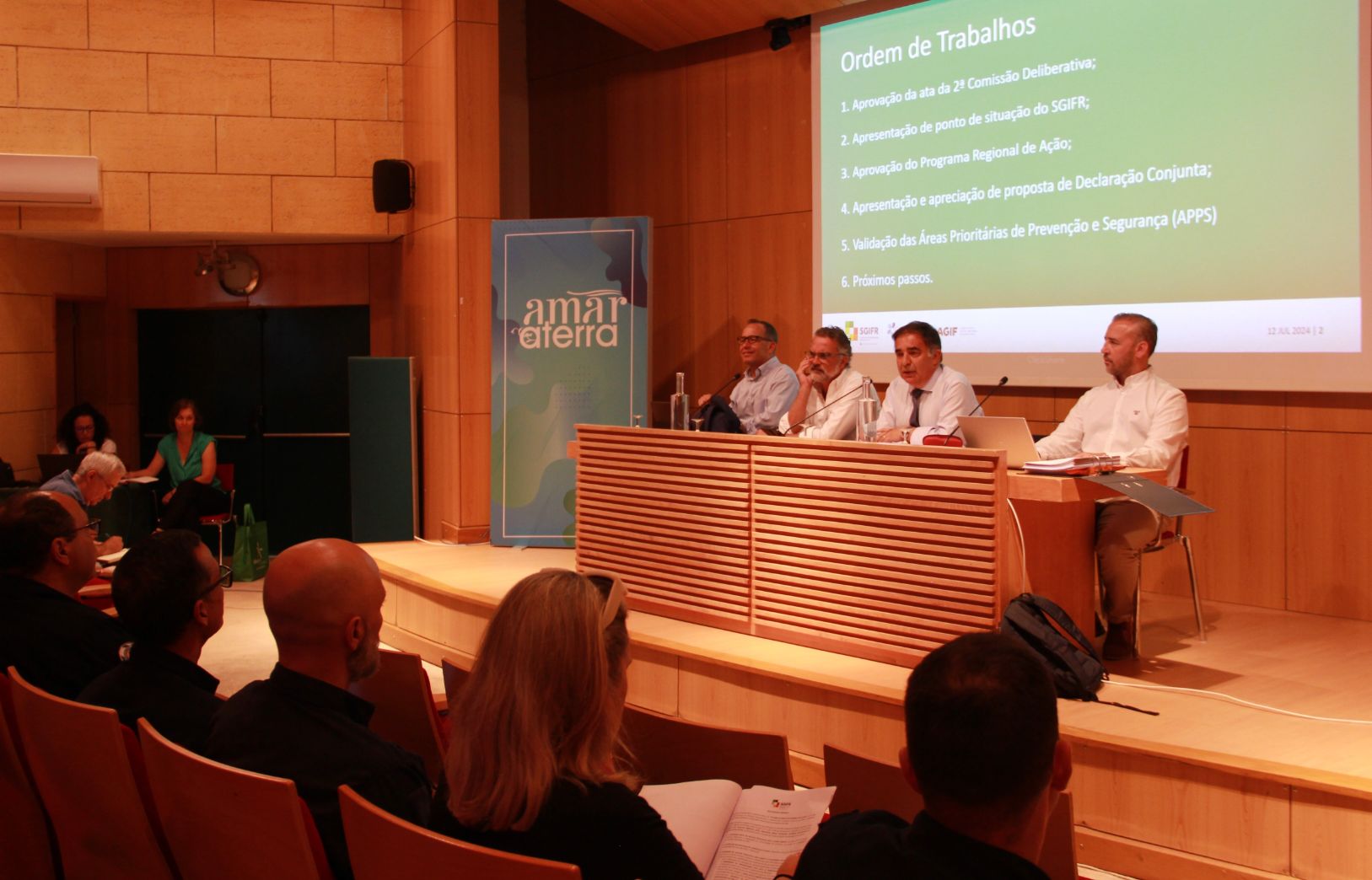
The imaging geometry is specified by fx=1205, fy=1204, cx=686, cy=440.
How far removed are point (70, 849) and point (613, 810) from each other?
4.70 feet

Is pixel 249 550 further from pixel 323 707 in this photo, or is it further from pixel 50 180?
pixel 323 707

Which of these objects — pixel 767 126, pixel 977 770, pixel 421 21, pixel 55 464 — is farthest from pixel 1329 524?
pixel 55 464

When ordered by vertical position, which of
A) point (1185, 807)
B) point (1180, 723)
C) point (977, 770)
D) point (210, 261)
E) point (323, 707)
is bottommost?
point (1185, 807)

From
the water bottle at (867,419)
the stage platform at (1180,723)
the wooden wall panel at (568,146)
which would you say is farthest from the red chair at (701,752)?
the wooden wall panel at (568,146)

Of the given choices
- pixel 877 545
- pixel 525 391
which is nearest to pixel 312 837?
pixel 877 545

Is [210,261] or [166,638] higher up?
[210,261]

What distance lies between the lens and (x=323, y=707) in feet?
6.86

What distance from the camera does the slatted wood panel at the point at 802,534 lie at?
13.5 ft

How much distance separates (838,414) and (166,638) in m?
2.84

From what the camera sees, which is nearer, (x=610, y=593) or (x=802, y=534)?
(x=610, y=593)

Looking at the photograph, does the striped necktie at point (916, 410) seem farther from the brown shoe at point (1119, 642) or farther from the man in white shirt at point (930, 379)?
the brown shoe at point (1119, 642)

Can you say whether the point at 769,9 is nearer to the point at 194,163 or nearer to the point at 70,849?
the point at 194,163

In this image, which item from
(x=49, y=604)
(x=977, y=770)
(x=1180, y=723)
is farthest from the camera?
(x=1180, y=723)

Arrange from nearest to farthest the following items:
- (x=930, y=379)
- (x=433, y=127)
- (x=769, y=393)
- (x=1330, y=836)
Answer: (x=1330, y=836) < (x=930, y=379) < (x=769, y=393) < (x=433, y=127)
